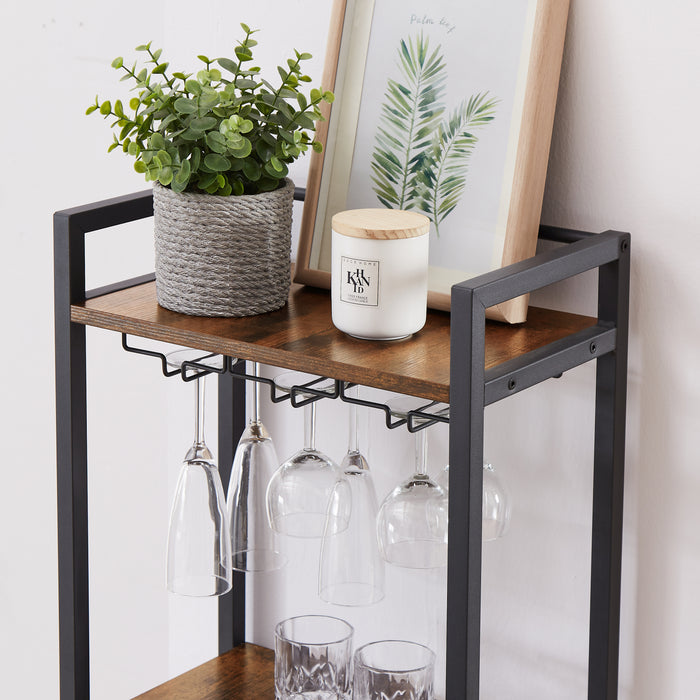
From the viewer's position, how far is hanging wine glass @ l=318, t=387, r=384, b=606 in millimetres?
1271

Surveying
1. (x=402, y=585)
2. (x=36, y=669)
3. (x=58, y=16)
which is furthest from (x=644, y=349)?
(x=36, y=669)

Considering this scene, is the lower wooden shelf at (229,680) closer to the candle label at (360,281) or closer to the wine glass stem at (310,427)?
the wine glass stem at (310,427)

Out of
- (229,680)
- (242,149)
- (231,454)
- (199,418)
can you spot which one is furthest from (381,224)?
(229,680)

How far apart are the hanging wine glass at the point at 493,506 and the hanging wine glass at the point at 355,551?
0.44 ft

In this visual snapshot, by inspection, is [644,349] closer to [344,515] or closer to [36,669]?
[344,515]

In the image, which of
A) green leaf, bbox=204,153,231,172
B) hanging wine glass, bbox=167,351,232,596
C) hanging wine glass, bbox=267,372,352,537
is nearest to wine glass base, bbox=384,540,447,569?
hanging wine glass, bbox=267,372,352,537

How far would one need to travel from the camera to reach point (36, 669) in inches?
76.5

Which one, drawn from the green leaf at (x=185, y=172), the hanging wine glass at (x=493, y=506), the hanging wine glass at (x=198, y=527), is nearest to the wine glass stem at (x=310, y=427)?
the hanging wine glass at (x=198, y=527)

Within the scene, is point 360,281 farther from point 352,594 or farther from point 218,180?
point 352,594

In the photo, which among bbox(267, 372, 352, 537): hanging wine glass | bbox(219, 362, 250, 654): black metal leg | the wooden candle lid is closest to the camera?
the wooden candle lid

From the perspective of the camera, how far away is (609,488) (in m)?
1.21

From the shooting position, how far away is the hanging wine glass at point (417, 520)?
3.96ft

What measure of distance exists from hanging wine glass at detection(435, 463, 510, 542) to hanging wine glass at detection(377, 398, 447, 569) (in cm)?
4

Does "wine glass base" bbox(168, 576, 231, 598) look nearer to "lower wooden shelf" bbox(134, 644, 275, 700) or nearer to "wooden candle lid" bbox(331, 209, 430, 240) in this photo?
"lower wooden shelf" bbox(134, 644, 275, 700)
